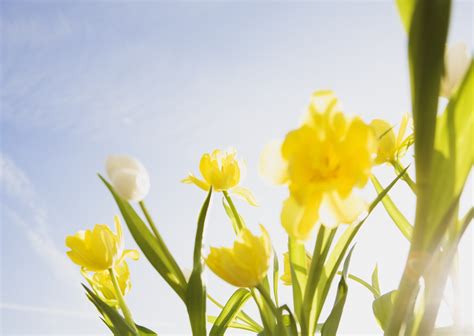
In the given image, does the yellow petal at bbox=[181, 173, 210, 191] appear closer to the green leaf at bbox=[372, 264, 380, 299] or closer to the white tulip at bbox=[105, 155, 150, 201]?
the white tulip at bbox=[105, 155, 150, 201]

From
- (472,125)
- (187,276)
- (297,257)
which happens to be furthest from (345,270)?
(472,125)

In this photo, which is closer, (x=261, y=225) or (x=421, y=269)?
(x=421, y=269)

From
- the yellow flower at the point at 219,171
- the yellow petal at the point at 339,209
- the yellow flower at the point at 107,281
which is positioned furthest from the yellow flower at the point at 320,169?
the yellow flower at the point at 107,281

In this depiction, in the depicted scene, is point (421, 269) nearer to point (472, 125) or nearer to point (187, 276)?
point (472, 125)

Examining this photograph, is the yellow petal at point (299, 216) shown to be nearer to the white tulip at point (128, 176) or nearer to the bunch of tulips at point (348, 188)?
the bunch of tulips at point (348, 188)

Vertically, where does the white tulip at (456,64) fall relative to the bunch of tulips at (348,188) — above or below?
above

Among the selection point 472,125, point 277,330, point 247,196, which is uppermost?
point 247,196
